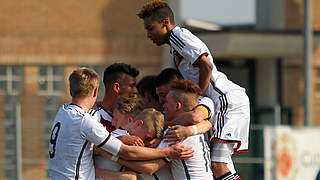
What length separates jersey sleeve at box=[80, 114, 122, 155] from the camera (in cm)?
576

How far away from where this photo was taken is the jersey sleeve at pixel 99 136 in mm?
5762

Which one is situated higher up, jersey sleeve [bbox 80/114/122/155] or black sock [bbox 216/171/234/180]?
jersey sleeve [bbox 80/114/122/155]

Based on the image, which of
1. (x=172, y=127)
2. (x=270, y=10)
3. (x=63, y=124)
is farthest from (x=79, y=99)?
(x=270, y=10)

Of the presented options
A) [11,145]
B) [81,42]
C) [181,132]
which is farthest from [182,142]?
[81,42]

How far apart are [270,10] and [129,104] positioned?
1686cm

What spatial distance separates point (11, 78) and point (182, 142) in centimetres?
1476

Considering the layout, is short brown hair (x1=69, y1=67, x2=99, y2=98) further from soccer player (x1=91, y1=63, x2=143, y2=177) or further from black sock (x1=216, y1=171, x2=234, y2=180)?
black sock (x1=216, y1=171, x2=234, y2=180)

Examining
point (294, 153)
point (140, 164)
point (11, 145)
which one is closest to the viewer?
point (140, 164)

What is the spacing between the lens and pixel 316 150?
14484 millimetres

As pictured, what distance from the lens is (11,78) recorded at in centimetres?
2020

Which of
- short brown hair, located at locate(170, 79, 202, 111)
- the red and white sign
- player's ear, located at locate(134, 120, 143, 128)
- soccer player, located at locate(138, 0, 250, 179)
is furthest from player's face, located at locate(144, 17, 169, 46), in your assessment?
the red and white sign

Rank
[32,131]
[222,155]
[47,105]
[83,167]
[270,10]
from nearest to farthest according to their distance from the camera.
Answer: [83,167] < [222,155] < [32,131] < [47,105] < [270,10]

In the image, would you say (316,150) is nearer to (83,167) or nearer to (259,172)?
(259,172)

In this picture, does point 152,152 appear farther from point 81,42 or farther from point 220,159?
point 81,42
